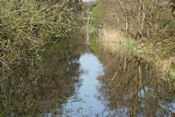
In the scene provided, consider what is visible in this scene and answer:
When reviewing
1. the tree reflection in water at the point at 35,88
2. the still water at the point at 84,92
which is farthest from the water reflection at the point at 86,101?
the tree reflection in water at the point at 35,88

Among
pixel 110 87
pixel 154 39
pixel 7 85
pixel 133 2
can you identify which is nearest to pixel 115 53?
pixel 133 2

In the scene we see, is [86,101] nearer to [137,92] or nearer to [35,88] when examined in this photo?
[137,92]

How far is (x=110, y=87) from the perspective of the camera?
9.98m

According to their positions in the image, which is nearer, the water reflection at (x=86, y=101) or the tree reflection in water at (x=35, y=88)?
the water reflection at (x=86, y=101)

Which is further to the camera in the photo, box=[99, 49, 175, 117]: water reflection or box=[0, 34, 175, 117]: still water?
box=[99, 49, 175, 117]: water reflection

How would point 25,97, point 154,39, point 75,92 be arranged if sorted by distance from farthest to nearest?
1. point 154,39
2. point 75,92
3. point 25,97

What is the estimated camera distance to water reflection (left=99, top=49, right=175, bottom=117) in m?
7.29

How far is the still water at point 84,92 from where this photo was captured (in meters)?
7.17

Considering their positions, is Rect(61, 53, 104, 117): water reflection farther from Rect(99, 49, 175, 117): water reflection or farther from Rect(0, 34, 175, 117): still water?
Rect(99, 49, 175, 117): water reflection

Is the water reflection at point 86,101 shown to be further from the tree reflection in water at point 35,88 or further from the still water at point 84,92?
the tree reflection in water at point 35,88

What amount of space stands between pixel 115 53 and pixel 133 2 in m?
3.94

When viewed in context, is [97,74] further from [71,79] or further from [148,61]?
[148,61]

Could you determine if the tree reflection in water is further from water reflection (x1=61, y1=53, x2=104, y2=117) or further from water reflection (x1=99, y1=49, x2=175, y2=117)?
water reflection (x1=99, y1=49, x2=175, y2=117)

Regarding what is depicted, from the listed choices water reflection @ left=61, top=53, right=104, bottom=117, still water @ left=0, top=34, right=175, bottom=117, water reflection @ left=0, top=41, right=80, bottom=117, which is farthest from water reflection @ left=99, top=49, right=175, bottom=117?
water reflection @ left=0, top=41, right=80, bottom=117
